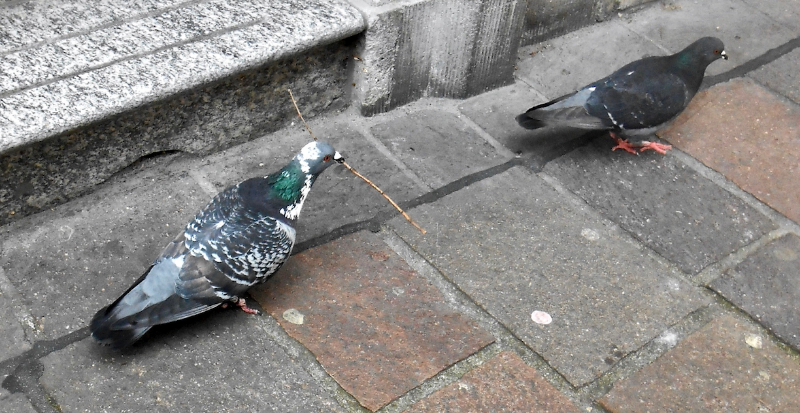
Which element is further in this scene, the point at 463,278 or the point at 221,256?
the point at 463,278

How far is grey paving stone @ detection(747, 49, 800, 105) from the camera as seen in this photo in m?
3.88

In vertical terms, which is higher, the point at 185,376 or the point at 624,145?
the point at 624,145

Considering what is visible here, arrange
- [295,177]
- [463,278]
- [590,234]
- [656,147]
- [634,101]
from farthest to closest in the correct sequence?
[656,147]
[634,101]
[590,234]
[463,278]
[295,177]

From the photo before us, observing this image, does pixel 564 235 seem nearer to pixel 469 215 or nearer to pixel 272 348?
pixel 469 215

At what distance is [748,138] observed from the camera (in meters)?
3.57

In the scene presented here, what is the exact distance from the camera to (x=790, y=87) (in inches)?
154

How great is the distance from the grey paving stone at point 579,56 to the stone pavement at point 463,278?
0.17 feet

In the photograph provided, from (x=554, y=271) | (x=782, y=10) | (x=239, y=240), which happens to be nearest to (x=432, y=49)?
(x=554, y=271)

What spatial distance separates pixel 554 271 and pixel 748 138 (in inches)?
52.5

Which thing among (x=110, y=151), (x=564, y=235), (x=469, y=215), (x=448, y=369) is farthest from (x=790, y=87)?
(x=110, y=151)

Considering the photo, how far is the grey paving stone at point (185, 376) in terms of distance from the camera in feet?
7.56

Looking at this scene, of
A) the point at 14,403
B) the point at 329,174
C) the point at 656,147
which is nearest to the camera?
the point at 14,403

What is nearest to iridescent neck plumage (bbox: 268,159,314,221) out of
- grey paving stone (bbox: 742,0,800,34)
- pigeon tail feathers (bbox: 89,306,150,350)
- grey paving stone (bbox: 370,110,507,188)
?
pigeon tail feathers (bbox: 89,306,150,350)

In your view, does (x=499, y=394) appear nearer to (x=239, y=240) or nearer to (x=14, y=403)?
(x=239, y=240)
